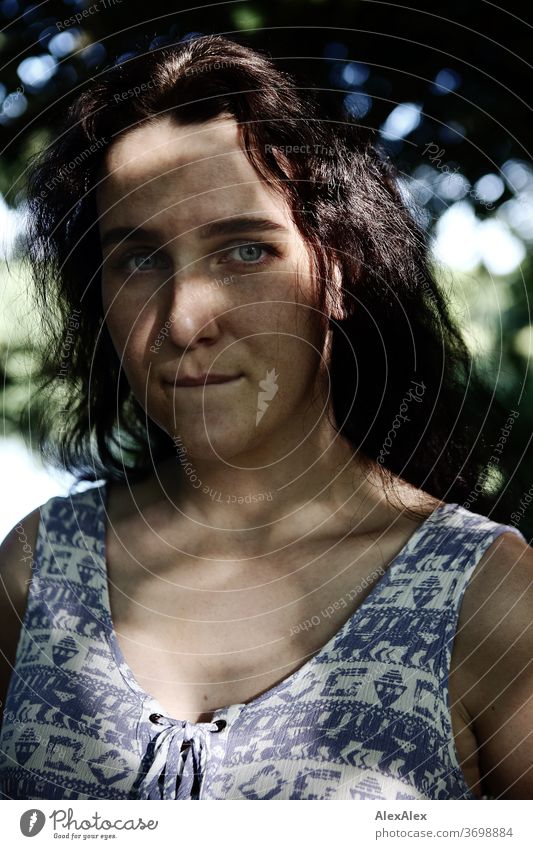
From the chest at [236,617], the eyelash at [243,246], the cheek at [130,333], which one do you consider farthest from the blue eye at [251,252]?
the chest at [236,617]

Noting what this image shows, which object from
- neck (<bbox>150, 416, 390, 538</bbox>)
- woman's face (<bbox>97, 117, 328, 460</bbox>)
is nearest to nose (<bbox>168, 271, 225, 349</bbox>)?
woman's face (<bbox>97, 117, 328, 460</bbox>)

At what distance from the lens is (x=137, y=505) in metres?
0.89

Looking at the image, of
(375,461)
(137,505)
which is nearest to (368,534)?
(375,461)

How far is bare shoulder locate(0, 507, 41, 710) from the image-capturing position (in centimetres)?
85

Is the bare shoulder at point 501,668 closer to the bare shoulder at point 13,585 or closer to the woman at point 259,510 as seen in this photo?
the woman at point 259,510

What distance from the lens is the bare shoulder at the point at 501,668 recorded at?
674 mm

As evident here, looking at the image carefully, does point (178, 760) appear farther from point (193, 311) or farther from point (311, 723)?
point (193, 311)

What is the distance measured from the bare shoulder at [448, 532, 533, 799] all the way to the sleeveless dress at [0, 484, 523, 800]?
0.02 m

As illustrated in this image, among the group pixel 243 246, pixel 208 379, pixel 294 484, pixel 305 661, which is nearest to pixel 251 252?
pixel 243 246

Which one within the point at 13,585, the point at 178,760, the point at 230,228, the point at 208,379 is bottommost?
the point at 178,760

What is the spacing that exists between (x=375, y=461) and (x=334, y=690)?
0.22 meters

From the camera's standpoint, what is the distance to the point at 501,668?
68cm

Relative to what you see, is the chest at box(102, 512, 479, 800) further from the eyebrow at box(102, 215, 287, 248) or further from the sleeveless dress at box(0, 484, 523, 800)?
the eyebrow at box(102, 215, 287, 248)

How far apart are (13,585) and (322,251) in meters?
0.43
